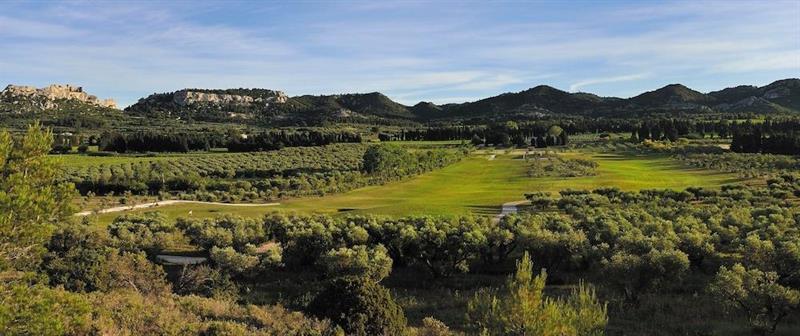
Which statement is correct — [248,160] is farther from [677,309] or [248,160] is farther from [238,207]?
[677,309]

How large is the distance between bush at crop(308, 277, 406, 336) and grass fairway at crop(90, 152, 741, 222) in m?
30.6

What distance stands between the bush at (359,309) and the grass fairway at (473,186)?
30640 millimetres

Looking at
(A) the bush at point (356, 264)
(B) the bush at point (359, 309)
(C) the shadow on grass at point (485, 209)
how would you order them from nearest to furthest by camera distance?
(B) the bush at point (359, 309), (A) the bush at point (356, 264), (C) the shadow on grass at point (485, 209)

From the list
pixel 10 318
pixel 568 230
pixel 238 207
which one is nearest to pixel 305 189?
pixel 238 207

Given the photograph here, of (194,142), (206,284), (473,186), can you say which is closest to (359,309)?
(206,284)

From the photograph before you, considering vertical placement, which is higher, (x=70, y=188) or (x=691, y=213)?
(x=70, y=188)

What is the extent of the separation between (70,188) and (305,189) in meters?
59.0

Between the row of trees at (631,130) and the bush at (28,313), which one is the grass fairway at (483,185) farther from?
the bush at (28,313)

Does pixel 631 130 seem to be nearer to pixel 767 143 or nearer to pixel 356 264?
pixel 767 143

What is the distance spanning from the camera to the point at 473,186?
7881 cm

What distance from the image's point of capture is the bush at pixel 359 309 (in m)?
19.7

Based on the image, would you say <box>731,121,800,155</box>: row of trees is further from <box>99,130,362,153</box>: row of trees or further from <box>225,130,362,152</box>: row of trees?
<box>99,130,362,153</box>: row of trees

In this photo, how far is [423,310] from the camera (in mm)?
25703

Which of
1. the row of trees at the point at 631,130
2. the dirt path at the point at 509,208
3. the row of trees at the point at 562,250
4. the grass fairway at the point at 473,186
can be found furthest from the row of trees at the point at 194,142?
the row of trees at the point at 562,250
